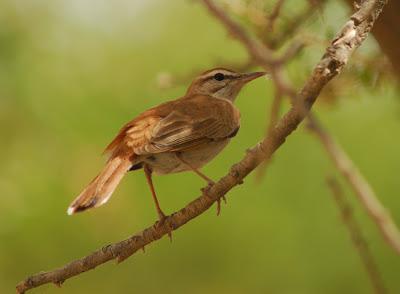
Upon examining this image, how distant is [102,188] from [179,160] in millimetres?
783

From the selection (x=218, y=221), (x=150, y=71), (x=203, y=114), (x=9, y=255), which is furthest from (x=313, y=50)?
(x=9, y=255)

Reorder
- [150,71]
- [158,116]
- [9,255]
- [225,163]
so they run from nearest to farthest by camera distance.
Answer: [158,116], [225,163], [9,255], [150,71]

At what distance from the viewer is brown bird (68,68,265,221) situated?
17.7 feet

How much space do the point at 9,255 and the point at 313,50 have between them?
14.6 feet

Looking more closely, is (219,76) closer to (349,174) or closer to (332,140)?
(349,174)

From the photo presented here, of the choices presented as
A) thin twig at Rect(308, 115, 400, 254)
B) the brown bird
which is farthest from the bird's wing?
thin twig at Rect(308, 115, 400, 254)

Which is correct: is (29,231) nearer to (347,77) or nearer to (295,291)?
(295,291)

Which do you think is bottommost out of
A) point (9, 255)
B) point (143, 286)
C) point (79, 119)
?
point (143, 286)

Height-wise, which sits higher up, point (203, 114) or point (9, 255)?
point (9, 255)

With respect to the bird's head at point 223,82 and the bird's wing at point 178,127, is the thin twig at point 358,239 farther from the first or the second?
the bird's head at point 223,82

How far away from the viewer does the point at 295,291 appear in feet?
29.3

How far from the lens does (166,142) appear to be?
18.6 feet

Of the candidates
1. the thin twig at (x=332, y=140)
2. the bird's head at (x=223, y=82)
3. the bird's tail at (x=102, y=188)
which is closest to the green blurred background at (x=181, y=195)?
the bird's head at (x=223, y=82)

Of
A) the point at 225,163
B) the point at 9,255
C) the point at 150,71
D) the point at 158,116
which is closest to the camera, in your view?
the point at 158,116
